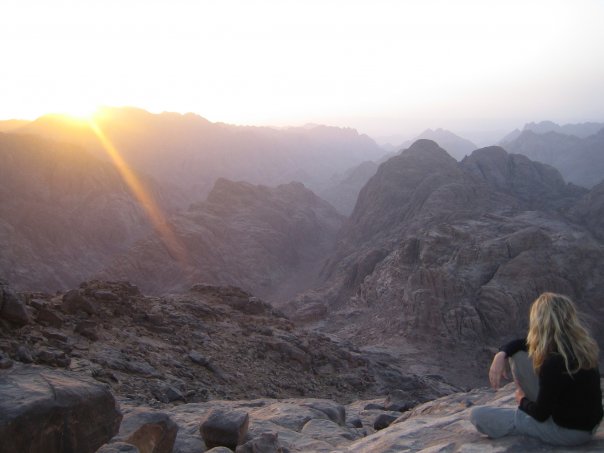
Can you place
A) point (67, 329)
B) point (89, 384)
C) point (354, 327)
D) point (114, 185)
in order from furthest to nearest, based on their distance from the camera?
1. point (114, 185)
2. point (354, 327)
3. point (67, 329)
4. point (89, 384)

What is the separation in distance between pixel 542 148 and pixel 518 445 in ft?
441

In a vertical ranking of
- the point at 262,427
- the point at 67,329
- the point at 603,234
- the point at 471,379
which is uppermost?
the point at 67,329

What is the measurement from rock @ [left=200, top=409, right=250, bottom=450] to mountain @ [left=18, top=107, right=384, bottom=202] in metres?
79.3

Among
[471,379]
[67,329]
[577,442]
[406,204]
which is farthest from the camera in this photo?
[406,204]

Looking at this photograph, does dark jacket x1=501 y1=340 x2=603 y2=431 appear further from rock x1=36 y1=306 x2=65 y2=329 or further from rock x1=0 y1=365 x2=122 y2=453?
rock x1=36 y1=306 x2=65 y2=329

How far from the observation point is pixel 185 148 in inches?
4663

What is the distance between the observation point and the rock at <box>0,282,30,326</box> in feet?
31.8

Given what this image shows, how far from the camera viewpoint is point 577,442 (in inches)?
181

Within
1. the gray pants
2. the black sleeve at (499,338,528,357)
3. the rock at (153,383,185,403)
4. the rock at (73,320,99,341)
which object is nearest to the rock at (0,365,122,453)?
the gray pants

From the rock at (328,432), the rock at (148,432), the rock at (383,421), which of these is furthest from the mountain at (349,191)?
the rock at (148,432)

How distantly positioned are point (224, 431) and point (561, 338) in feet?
14.0

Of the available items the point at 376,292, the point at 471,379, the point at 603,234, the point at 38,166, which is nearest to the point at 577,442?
the point at 471,379

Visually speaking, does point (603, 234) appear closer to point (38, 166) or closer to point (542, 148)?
point (38, 166)

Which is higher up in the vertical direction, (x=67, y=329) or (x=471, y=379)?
(x=67, y=329)
